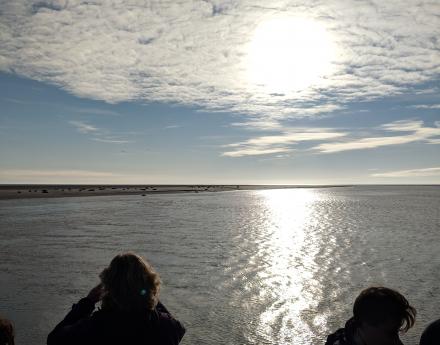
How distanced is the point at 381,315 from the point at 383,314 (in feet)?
0.05

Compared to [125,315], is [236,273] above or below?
below

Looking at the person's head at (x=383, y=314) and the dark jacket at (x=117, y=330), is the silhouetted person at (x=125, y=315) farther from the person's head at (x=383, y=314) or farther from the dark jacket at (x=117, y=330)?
the person's head at (x=383, y=314)

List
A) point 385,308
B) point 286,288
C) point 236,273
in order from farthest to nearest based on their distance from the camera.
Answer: point 236,273 → point 286,288 → point 385,308

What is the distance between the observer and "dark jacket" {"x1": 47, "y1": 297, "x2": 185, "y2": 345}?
3396mm

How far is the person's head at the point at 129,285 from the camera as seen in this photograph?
336 centimetres

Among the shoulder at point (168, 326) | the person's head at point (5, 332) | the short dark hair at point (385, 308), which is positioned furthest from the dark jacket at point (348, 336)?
the person's head at point (5, 332)

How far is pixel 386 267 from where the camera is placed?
15.3m

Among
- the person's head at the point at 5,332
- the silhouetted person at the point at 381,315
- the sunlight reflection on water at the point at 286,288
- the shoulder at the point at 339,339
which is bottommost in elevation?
the sunlight reflection on water at the point at 286,288

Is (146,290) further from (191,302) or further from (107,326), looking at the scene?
(191,302)

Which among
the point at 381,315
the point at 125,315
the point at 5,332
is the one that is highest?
the point at 381,315

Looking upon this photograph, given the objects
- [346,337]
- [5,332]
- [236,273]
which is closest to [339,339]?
[346,337]

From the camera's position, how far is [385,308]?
304cm

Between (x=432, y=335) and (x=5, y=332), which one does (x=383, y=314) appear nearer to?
(x=432, y=335)

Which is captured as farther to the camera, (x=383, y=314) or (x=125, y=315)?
(x=125, y=315)
